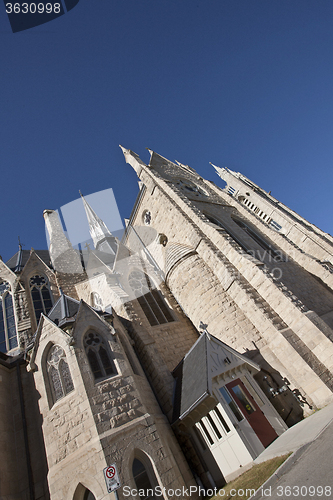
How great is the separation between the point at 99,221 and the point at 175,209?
17.7 m

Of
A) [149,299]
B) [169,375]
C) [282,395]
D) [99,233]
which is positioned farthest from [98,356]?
[99,233]

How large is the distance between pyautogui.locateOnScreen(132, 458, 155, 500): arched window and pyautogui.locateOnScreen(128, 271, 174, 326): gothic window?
A: 18.7 ft

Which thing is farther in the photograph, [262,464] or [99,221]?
[99,221]

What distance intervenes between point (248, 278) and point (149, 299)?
536 cm

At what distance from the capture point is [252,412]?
7434mm

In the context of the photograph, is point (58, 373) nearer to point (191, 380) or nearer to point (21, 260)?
point (191, 380)

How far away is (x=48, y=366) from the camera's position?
27.3 feet

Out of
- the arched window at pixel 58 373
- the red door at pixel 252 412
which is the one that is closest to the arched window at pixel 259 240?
the red door at pixel 252 412

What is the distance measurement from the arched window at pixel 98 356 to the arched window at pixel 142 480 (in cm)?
242

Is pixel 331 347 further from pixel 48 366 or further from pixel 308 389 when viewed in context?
pixel 48 366

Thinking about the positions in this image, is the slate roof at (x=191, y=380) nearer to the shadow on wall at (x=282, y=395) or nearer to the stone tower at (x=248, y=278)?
the stone tower at (x=248, y=278)

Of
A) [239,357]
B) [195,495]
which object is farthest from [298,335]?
[195,495]

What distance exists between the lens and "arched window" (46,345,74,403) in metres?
7.76

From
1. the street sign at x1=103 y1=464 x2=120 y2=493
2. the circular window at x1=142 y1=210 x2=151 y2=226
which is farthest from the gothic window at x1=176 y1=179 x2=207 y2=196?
the street sign at x1=103 y1=464 x2=120 y2=493
